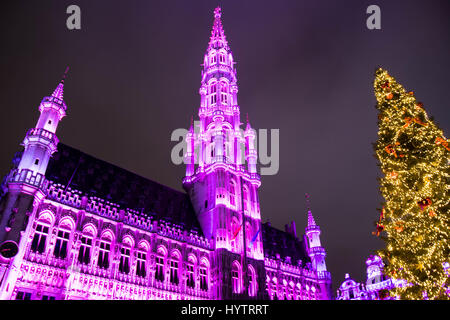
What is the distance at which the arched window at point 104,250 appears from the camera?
1093 inches

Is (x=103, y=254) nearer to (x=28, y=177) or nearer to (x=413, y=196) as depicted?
(x=28, y=177)

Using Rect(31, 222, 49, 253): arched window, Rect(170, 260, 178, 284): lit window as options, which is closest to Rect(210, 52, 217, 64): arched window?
Rect(170, 260, 178, 284): lit window

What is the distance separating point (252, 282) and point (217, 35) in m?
44.8

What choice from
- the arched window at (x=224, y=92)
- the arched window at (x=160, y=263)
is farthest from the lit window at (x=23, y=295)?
the arched window at (x=224, y=92)

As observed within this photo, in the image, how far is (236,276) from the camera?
121ft

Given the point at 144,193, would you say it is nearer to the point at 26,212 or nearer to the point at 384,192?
the point at 26,212

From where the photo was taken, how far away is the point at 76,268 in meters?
25.5

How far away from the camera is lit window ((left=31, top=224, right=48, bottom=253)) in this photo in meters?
24.7

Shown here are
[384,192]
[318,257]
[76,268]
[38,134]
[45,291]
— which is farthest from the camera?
[318,257]

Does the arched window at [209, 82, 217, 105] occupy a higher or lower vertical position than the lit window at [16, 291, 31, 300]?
higher

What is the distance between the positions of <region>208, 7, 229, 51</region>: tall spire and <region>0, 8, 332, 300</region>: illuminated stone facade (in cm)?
543

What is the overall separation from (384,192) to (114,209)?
2366 centimetres

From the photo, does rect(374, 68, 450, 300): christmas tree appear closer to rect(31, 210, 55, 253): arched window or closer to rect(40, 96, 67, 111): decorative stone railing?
rect(31, 210, 55, 253): arched window
